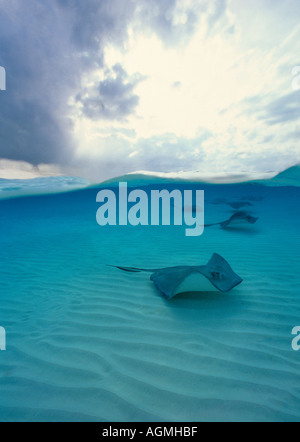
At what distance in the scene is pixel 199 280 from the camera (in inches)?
110

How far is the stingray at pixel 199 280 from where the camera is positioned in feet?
9.04

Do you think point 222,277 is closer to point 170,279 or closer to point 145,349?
point 170,279

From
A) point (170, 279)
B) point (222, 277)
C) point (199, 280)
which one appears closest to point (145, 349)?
point (199, 280)

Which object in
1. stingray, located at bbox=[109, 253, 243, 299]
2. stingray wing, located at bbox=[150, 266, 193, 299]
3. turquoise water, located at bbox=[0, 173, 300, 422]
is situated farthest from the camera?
stingray wing, located at bbox=[150, 266, 193, 299]

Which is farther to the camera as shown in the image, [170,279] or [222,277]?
[170,279]

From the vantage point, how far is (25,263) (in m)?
6.04

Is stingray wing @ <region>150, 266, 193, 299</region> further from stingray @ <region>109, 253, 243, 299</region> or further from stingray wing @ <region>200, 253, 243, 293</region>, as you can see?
stingray wing @ <region>200, 253, 243, 293</region>

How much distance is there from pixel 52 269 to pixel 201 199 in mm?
31428

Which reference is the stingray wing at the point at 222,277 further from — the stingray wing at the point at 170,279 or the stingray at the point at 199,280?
the stingray wing at the point at 170,279

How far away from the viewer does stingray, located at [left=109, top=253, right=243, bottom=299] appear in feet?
9.04

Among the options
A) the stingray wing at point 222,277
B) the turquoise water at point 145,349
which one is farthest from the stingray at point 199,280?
the turquoise water at point 145,349

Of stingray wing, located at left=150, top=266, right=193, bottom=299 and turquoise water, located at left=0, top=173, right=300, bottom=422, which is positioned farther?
stingray wing, located at left=150, top=266, right=193, bottom=299

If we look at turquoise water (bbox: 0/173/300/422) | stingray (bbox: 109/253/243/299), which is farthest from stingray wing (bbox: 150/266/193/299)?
turquoise water (bbox: 0/173/300/422)
